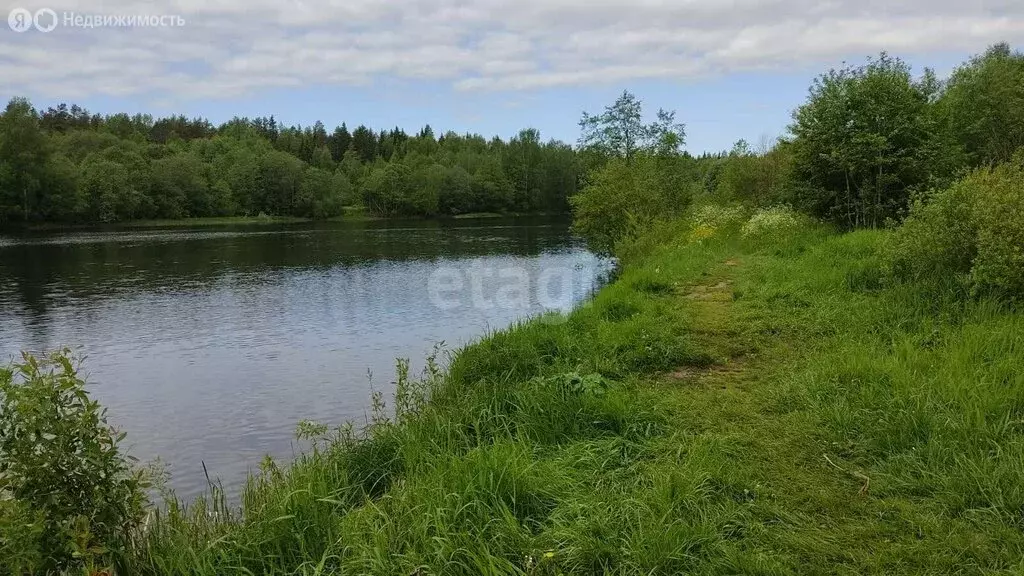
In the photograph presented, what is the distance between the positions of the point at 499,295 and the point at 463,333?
673cm

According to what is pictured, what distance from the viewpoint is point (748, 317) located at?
9266mm

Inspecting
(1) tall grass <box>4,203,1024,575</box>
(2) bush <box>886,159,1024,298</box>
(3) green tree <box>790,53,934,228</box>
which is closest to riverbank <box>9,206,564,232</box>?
(3) green tree <box>790,53,934,228</box>

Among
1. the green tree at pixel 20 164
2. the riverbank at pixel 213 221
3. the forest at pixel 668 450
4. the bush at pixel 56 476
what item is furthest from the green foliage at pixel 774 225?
the green tree at pixel 20 164

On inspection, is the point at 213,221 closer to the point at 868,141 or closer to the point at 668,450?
the point at 868,141

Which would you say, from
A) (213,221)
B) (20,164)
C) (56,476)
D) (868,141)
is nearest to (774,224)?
(868,141)

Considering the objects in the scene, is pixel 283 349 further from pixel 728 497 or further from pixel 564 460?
pixel 728 497

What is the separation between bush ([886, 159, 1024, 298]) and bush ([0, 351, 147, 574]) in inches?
336

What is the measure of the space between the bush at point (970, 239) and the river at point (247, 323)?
8762 millimetres

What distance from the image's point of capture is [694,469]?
464 cm

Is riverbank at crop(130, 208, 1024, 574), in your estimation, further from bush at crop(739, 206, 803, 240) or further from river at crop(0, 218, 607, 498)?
bush at crop(739, 206, 803, 240)

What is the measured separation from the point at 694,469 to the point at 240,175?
10396 cm

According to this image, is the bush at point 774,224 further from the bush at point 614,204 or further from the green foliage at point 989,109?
the green foliage at point 989,109

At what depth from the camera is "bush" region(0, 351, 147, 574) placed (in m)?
4.16

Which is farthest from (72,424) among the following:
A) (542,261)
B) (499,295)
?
(542,261)
